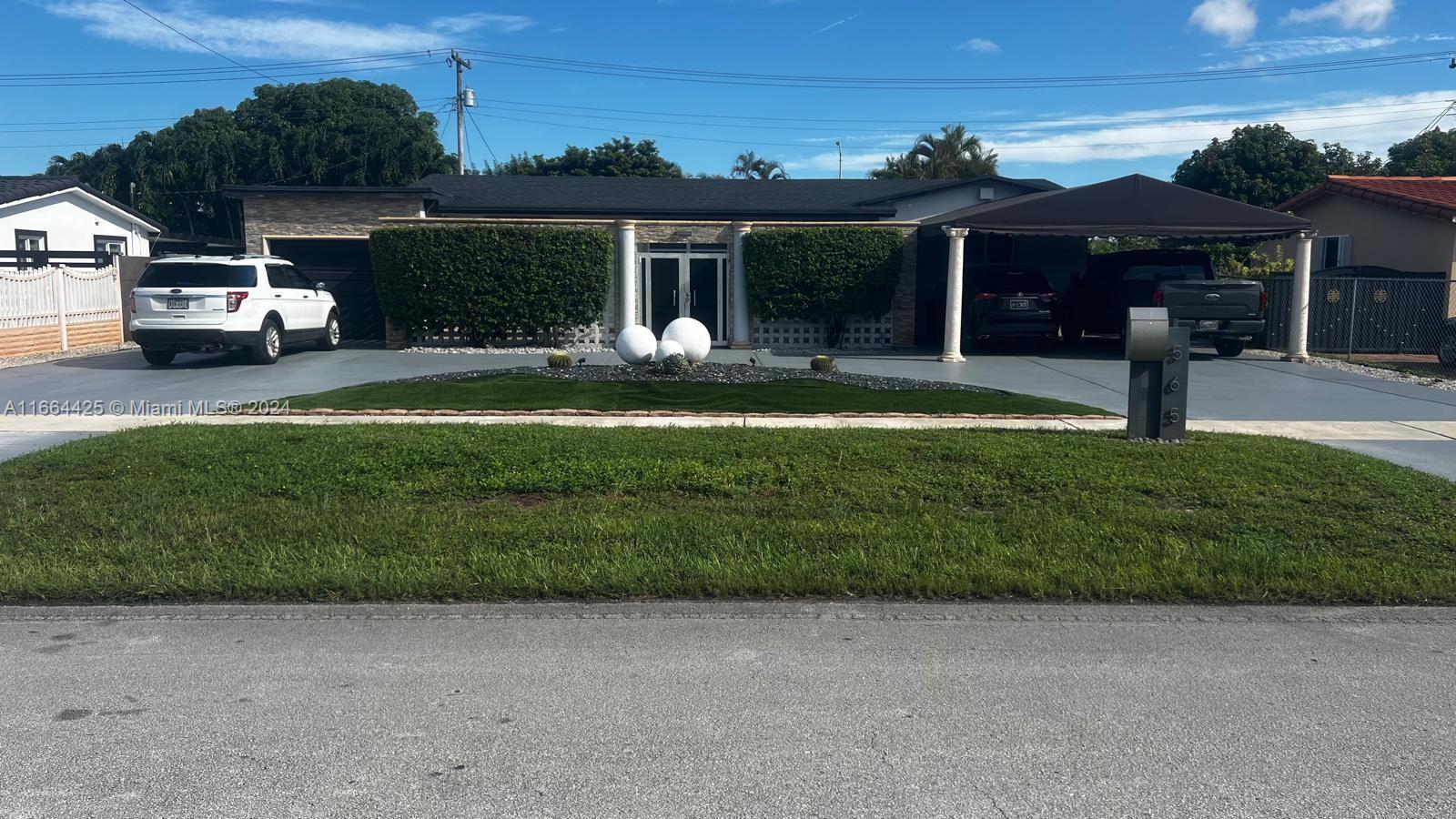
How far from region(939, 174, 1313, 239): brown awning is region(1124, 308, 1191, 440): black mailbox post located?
30.4ft

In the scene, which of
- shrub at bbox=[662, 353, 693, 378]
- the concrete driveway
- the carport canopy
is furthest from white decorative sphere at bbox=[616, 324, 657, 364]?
the carport canopy

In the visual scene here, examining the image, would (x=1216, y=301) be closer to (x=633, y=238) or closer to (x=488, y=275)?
(x=633, y=238)

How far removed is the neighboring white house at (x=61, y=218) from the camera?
26.6 m

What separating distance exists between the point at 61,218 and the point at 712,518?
2759 centimetres

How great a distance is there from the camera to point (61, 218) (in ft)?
93.5

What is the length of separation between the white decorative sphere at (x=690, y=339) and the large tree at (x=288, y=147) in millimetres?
39166

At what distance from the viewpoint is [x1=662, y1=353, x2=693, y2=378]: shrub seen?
14891 mm

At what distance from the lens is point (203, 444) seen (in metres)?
9.81

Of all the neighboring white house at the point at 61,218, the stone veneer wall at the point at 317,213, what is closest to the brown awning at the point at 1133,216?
Result: the stone veneer wall at the point at 317,213

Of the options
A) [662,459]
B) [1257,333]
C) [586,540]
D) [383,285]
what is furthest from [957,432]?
[383,285]

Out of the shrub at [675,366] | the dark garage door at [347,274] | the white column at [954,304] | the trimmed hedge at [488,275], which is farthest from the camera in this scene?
the dark garage door at [347,274]

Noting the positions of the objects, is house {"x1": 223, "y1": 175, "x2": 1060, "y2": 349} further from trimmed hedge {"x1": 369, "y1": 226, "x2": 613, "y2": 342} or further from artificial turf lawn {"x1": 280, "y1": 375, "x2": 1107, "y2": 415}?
artificial turf lawn {"x1": 280, "y1": 375, "x2": 1107, "y2": 415}

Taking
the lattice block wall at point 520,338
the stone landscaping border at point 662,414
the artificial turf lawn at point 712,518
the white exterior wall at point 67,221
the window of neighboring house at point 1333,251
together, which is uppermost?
the white exterior wall at point 67,221

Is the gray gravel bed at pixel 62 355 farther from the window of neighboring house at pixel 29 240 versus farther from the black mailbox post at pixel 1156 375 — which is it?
the black mailbox post at pixel 1156 375
